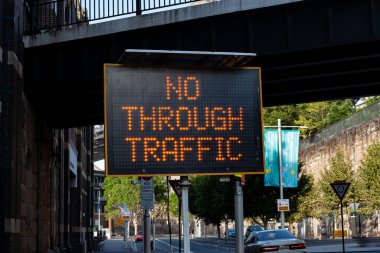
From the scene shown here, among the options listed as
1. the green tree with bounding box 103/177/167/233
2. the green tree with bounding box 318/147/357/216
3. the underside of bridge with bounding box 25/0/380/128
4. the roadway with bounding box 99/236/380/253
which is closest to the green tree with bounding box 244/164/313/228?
the roadway with bounding box 99/236/380/253

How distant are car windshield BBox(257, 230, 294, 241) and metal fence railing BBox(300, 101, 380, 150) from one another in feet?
127

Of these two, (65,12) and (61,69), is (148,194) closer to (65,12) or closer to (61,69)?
(61,69)

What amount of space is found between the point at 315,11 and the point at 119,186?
338 feet

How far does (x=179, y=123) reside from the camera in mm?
12992

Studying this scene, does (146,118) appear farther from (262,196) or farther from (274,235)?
(262,196)

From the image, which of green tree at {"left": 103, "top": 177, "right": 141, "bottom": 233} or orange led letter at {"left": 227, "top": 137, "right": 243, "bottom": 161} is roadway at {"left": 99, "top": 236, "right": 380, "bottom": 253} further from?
green tree at {"left": 103, "top": 177, "right": 141, "bottom": 233}

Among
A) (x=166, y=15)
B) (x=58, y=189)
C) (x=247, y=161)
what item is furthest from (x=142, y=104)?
(x=58, y=189)

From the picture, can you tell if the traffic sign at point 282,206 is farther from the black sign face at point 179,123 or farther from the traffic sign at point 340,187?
the black sign face at point 179,123

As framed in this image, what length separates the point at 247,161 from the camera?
13141 mm

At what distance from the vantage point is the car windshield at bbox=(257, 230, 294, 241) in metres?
23.6

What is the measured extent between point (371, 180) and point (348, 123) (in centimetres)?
1254

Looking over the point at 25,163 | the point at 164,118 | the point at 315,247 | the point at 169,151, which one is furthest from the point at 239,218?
the point at 315,247

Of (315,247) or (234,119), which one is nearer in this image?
(234,119)

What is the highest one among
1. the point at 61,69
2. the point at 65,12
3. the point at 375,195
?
the point at 65,12
